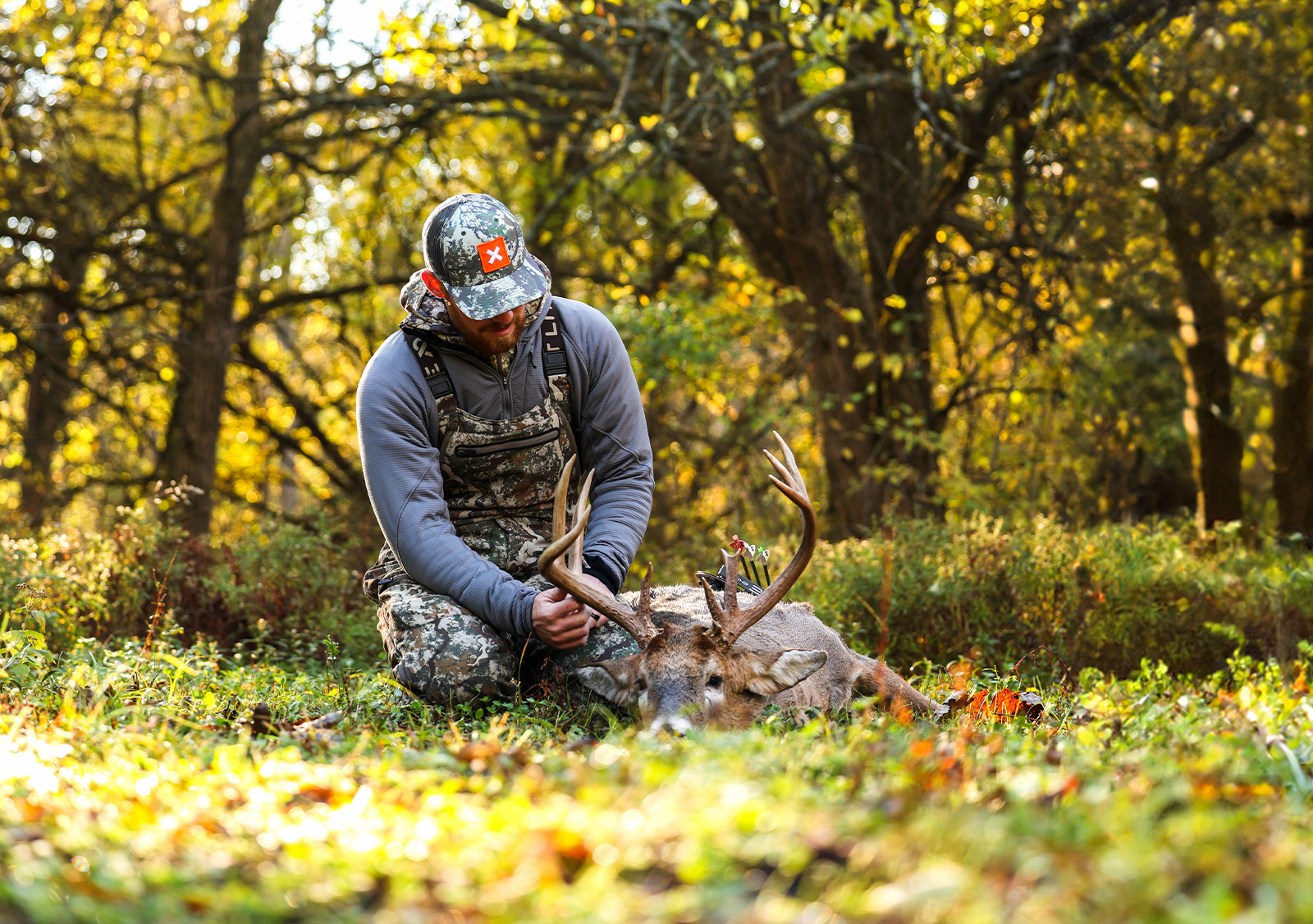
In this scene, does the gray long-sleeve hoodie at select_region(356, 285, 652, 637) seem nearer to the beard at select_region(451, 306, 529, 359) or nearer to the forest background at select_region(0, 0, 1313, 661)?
the beard at select_region(451, 306, 529, 359)

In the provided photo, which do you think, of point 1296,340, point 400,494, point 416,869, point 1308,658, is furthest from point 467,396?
point 1296,340

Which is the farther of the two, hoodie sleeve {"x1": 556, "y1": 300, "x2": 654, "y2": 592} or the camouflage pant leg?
hoodie sleeve {"x1": 556, "y1": 300, "x2": 654, "y2": 592}

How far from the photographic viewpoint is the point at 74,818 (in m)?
2.80

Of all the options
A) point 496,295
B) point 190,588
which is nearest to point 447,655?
point 496,295

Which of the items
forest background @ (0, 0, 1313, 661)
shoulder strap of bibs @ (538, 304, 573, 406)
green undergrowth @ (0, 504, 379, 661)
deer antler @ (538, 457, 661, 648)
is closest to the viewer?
deer antler @ (538, 457, 661, 648)

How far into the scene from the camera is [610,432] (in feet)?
17.8

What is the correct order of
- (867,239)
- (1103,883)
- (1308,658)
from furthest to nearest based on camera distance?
1. (867,239)
2. (1308,658)
3. (1103,883)

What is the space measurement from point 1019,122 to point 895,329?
205 cm

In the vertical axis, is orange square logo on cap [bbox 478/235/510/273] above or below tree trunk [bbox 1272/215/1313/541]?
above

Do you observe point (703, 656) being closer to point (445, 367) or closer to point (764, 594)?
point (764, 594)

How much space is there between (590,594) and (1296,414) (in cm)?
800

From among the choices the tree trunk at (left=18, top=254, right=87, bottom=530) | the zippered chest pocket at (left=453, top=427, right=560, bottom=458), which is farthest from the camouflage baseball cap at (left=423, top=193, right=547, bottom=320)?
the tree trunk at (left=18, top=254, right=87, bottom=530)

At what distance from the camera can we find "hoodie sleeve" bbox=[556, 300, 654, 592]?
5.35 metres

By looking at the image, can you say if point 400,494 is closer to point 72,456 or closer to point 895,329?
point 895,329
